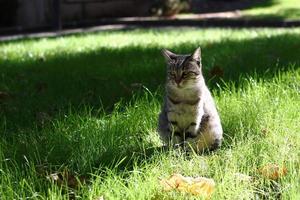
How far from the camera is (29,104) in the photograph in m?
5.06

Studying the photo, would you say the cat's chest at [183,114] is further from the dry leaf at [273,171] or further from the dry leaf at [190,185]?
the dry leaf at [190,185]

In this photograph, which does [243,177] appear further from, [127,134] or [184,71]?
[127,134]

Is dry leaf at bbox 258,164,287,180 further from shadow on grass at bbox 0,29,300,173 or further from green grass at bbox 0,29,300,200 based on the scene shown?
shadow on grass at bbox 0,29,300,173

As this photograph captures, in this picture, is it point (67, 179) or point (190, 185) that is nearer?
point (190, 185)

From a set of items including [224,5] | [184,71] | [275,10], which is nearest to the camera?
[184,71]

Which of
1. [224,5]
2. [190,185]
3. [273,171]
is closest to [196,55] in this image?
[273,171]

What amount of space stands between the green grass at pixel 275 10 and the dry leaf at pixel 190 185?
14.8 m

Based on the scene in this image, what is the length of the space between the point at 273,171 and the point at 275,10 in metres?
17.3

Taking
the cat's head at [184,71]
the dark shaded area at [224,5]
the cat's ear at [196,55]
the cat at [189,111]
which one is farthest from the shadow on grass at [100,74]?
the dark shaded area at [224,5]

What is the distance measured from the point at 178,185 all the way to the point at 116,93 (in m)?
2.80

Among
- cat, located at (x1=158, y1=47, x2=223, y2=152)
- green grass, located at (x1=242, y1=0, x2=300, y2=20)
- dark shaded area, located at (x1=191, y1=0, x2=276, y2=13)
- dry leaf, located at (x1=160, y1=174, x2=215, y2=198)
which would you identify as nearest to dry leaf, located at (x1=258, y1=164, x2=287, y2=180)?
dry leaf, located at (x1=160, y1=174, x2=215, y2=198)

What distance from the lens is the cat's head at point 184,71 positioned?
11.2 ft

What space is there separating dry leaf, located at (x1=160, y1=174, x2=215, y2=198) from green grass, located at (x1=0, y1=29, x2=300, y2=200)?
36 mm

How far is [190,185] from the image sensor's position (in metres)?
2.57
